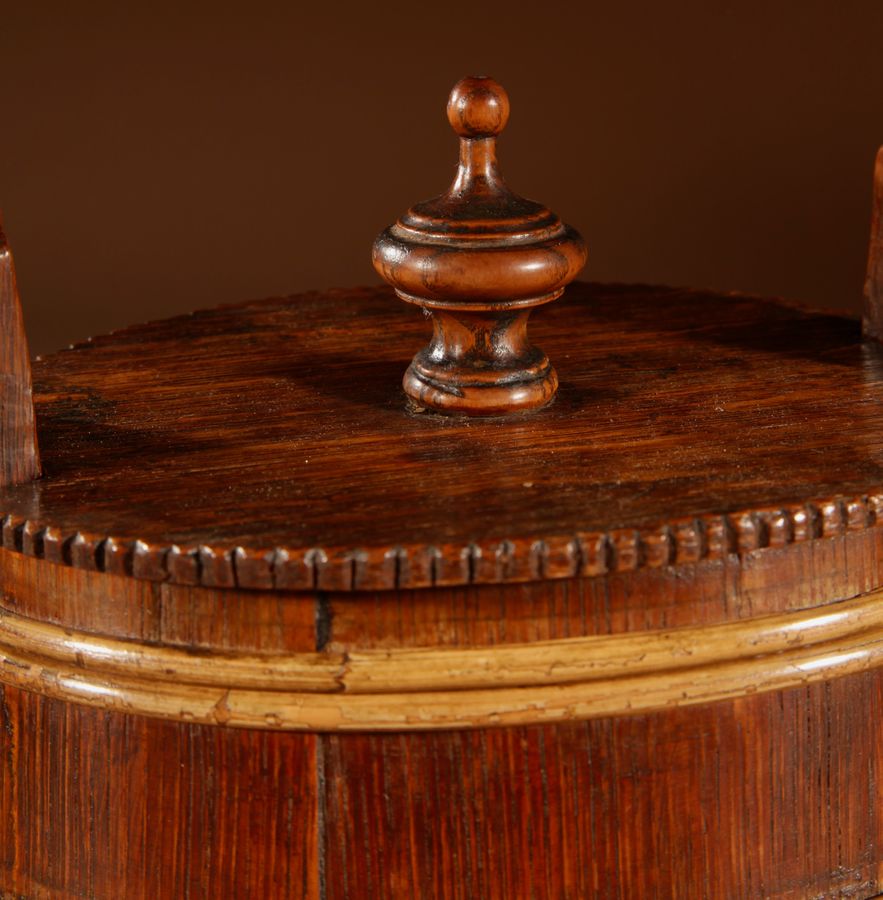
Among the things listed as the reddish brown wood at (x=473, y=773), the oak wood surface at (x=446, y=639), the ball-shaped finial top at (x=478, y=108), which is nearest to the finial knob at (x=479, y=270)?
the ball-shaped finial top at (x=478, y=108)

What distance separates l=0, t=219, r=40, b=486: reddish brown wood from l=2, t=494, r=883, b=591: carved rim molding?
0.16 m

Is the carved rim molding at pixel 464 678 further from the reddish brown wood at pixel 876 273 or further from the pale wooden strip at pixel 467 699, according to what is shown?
the reddish brown wood at pixel 876 273

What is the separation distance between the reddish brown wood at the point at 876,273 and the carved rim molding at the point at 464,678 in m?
0.65

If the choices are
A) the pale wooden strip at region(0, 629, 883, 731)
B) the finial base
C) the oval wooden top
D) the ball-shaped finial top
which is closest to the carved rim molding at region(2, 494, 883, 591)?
the oval wooden top

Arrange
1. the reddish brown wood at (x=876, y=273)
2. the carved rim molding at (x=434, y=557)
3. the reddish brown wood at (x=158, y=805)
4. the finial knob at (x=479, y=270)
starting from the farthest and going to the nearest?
the reddish brown wood at (x=876, y=273) < the finial knob at (x=479, y=270) < the reddish brown wood at (x=158, y=805) < the carved rim molding at (x=434, y=557)

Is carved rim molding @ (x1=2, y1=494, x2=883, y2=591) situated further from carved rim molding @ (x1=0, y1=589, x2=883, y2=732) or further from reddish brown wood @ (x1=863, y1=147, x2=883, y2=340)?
reddish brown wood @ (x1=863, y1=147, x2=883, y2=340)

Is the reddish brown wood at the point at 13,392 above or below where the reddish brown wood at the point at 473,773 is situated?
above

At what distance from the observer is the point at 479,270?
1.96 meters

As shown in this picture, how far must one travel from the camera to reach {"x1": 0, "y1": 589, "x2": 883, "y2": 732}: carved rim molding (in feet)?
5.54

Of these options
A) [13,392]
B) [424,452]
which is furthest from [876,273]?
[13,392]

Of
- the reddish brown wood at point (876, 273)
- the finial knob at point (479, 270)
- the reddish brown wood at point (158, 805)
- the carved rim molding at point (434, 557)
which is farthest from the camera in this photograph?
the reddish brown wood at point (876, 273)

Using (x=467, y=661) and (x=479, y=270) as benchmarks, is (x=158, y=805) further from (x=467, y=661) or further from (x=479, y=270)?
(x=479, y=270)

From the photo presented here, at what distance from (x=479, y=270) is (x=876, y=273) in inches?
23.6

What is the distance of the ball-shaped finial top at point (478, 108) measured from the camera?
6.63 feet
